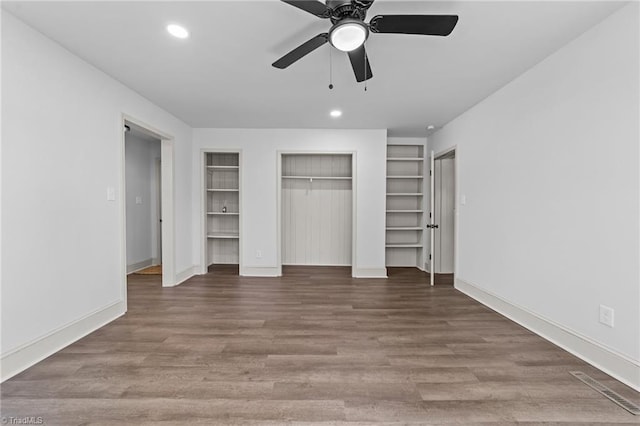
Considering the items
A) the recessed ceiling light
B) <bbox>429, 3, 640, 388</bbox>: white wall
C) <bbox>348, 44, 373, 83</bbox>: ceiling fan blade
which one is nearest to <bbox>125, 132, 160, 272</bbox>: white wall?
the recessed ceiling light

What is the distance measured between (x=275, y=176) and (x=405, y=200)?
8.46ft

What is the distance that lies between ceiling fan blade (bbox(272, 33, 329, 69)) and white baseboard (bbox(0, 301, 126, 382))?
→ 109 inches

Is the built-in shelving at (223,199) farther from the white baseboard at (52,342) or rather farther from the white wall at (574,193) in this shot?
the white wall at (574,193)

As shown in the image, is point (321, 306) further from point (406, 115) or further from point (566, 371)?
point (406, 115)

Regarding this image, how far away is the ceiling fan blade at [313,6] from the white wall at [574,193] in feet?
6.61

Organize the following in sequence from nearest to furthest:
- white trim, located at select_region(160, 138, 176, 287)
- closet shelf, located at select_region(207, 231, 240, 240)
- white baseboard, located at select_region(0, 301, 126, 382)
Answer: white baseboard, located at select_region(0, 301, 126, 382)
white trim, located at select_region(160, 138, 176, 287)
closet shelf, located at select_region(207, 231, 240, 240)

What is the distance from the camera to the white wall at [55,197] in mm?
1993

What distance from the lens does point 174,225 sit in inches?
169

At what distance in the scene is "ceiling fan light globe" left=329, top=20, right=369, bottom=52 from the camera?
1.64 metres

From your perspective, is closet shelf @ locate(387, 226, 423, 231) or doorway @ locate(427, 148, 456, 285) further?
closet shelf @ locate(387, 226, 423, 231)

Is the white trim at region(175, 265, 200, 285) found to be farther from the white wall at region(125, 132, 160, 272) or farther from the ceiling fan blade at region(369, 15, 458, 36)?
the ceiling fan blade at region(369, 15, 458, 36)

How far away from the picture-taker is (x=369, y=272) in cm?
488

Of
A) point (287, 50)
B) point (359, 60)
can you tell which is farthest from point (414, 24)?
point (287, 50)

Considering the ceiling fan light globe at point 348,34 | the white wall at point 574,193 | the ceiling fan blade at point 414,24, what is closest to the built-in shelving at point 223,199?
the ceiling fan light globe at point 348,34
